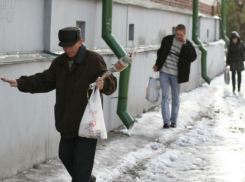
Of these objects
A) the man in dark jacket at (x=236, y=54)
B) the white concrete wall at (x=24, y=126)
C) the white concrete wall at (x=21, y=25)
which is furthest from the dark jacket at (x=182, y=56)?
the man in dark jacket at (x=236, y=54)

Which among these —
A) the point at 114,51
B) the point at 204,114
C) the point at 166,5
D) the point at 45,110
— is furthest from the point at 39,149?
the point at 166,5

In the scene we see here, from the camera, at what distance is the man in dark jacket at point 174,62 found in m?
11.2

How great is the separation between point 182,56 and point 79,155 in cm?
544

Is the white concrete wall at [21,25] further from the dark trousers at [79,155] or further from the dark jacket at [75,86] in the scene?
the dark trousers at [79,155]

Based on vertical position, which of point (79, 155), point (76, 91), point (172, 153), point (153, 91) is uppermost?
point (76, 91)

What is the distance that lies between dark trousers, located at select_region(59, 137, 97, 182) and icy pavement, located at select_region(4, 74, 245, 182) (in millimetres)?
1271

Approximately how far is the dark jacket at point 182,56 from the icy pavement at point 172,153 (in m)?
0.86

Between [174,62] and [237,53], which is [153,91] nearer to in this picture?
[174,62]

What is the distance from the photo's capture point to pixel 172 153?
937 cm

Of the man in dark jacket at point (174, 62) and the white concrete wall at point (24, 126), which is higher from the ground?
the man in dark jacket at point (174, 62)

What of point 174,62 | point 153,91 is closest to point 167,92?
point 153,91

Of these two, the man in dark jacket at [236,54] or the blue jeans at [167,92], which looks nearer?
the blue jeans at [167,92]

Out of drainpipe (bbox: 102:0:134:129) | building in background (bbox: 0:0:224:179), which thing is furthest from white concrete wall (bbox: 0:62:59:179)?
drainpipe (bbox: 102:0:134:129)

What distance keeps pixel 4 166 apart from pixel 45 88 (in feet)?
4.53
